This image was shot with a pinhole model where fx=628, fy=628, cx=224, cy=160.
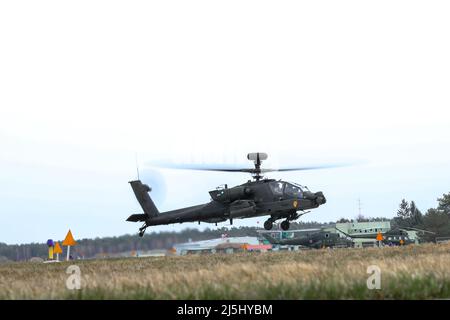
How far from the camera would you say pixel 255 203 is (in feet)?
118

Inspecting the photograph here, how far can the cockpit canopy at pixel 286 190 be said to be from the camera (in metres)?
35.2

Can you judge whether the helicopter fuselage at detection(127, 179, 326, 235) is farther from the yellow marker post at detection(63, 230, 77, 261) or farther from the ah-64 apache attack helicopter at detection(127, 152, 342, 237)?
the yellow marker post at detection(63, 230, 77, 261)

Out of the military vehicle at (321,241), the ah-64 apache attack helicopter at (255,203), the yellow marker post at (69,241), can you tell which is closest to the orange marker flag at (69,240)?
the yellow marker post at (69,241)

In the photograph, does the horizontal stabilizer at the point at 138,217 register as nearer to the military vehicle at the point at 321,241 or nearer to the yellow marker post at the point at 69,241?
the yellow marker post at the point at 69,241

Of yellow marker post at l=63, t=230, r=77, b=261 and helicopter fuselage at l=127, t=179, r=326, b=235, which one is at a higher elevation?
helicopter fuselage at l=127, t=179, r=326, b=235

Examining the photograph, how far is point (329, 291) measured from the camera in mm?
10297

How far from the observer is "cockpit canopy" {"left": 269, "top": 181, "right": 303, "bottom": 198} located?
35188 millimetres

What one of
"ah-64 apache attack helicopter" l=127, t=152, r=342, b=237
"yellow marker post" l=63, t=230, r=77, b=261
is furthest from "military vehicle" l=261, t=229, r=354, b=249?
"yellow marker post" l=63, t=230, r=77, b=261

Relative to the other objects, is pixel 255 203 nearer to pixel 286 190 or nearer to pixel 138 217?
pixel 286 190

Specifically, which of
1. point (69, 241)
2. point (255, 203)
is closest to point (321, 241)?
point (255, 203)

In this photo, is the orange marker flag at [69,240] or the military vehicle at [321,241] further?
the military vehicle at [321,241]

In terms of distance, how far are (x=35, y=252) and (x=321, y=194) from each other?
52.1 feet

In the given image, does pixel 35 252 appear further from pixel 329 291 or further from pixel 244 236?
pixel 329 291

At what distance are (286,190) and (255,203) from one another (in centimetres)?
197
